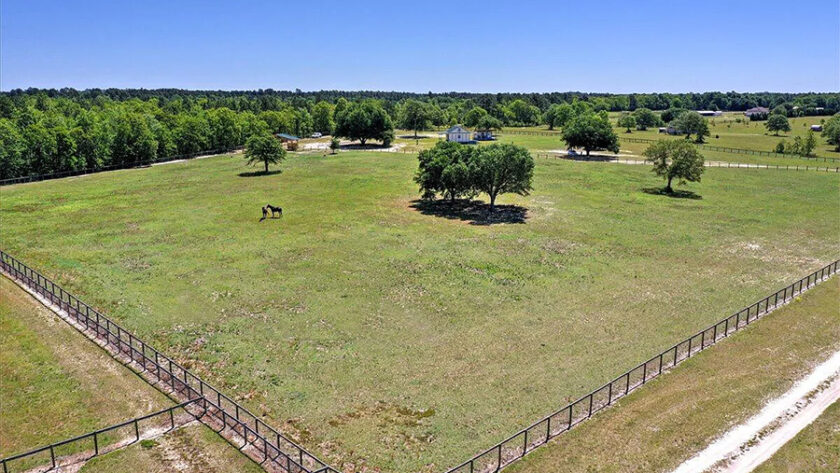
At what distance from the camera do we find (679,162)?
64688 millimetres

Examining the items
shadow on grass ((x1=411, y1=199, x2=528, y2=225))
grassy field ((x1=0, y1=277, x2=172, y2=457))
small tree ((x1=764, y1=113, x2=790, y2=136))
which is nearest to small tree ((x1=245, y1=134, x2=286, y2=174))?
shadow on grass ((x1=411, y1=199, x2=528, y2=225))

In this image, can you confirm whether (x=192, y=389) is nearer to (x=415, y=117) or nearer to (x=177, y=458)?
(x=177, y=458)

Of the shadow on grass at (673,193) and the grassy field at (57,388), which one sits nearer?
the grassy field at (57,388)

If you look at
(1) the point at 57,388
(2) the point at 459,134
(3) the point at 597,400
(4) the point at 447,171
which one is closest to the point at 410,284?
(3) the point at 597,400

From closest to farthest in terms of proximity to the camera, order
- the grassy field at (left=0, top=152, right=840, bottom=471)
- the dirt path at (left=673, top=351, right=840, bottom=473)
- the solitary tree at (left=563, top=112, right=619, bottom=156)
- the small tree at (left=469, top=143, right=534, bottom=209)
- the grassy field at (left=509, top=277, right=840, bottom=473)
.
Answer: the dirt path at (left=673, top=351, right=840, bottom=473)
the grassy field at (left=509, top=277, right=840, bottom=473)
the grassy field at (left=0, top=152, right=840, bottom=471)
the small tree at (left=469, top=143, right=534, bottom=209)
the solitary tree at (left=563, top=112, right=619, bottom=156)

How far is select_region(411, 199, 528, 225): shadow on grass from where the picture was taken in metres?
52.8

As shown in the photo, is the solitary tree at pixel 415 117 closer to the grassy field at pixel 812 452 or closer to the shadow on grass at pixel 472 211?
the shadow on grass at pixel 472 211

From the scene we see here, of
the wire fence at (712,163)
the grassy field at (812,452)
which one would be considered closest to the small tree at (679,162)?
the wire fence at (712,163)

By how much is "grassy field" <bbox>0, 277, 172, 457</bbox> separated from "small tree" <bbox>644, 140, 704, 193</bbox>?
60.6m

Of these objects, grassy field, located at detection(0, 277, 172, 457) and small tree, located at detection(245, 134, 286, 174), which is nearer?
grassy field, located at detection(0, 277, 172, 457)

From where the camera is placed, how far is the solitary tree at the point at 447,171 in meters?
54.8

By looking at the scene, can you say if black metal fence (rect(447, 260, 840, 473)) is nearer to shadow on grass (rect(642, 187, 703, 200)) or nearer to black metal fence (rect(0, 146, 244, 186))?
shadow on grass (rect(642, 187, 703, 200))

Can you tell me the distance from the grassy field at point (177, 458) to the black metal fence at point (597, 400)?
24.4ft

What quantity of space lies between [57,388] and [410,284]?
19147mm
